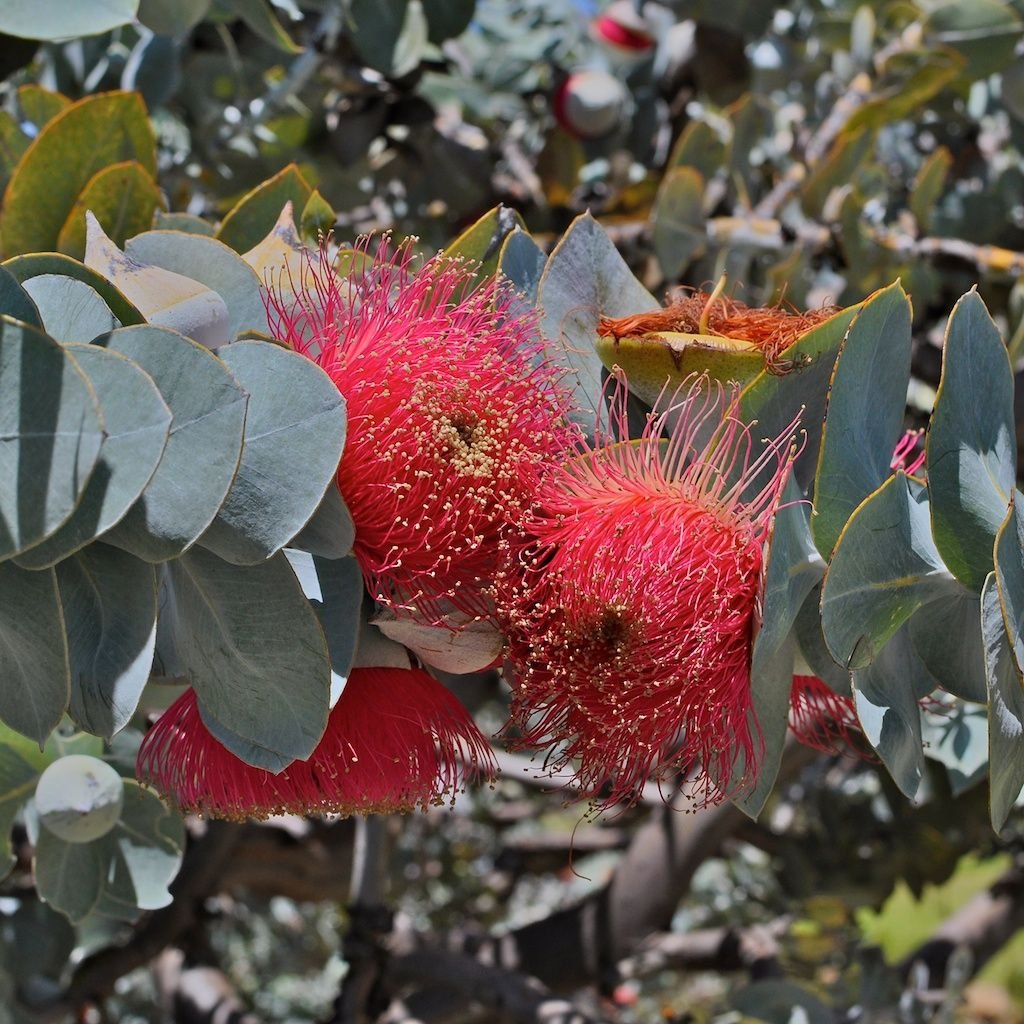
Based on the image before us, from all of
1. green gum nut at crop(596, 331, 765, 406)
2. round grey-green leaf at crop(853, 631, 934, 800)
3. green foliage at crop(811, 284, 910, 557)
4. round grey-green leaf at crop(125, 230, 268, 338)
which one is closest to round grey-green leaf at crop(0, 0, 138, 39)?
round grey-green leaf at crop(125, 230, 268, 338)

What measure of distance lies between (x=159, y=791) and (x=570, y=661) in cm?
31

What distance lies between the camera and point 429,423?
29.4 inches

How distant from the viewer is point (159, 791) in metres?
0.86

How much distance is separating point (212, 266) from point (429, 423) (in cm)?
17

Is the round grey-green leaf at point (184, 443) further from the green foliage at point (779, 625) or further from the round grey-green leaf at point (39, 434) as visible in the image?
the green foliage at point (779, 625)

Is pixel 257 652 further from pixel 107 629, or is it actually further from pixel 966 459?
pixel 966 459

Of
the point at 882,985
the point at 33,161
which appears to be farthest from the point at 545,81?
the point at 882,985

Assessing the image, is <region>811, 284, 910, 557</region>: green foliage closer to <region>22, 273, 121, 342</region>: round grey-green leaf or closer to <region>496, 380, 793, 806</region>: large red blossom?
<region>496, 380, 793, 806</region>: large red blossom

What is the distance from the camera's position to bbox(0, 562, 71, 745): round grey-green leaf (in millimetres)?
654

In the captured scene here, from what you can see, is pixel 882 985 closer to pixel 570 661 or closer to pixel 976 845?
pixel 976 845

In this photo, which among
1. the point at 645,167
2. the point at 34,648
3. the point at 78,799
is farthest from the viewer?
the point at 645,167

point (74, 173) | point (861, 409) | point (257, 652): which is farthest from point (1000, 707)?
point (74, 173)

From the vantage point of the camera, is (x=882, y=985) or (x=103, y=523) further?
(x=882, y=985)

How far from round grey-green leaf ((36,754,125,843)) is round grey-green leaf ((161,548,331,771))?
0.32 meters
